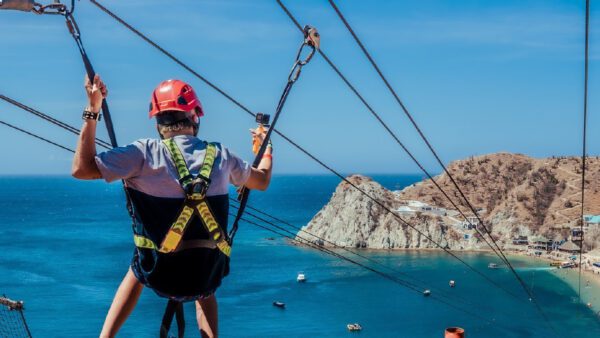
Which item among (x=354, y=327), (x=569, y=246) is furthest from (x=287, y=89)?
(x=569, y=246)

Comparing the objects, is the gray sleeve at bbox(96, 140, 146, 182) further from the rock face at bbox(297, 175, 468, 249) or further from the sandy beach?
the rock face at bbox(297, 175, 468, 249)

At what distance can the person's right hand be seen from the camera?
2.67 meters

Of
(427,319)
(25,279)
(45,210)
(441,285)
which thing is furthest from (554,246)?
(45,210)

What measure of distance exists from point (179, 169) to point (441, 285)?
65202 millimetres

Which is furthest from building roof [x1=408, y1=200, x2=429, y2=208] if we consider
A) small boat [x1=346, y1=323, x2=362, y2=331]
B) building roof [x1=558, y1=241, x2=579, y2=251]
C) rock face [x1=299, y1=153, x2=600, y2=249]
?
small boat [x1=346, y1=323, x2=362, y2=331]

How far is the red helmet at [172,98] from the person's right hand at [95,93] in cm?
24

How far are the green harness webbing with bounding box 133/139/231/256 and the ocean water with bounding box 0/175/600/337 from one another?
43659mm

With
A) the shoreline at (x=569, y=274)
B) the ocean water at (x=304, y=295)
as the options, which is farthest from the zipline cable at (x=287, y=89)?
the shoreline at (x=569, y=274)

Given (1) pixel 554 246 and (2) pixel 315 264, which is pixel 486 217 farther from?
(2) pixel 315 264

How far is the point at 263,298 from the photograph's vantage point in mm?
57781

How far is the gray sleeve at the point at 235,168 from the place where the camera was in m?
2.95

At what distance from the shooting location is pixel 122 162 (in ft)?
8.65

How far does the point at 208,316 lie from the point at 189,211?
81 cm

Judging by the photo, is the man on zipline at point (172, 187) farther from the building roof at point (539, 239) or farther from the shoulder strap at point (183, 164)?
the building roof at point (539, 239)
